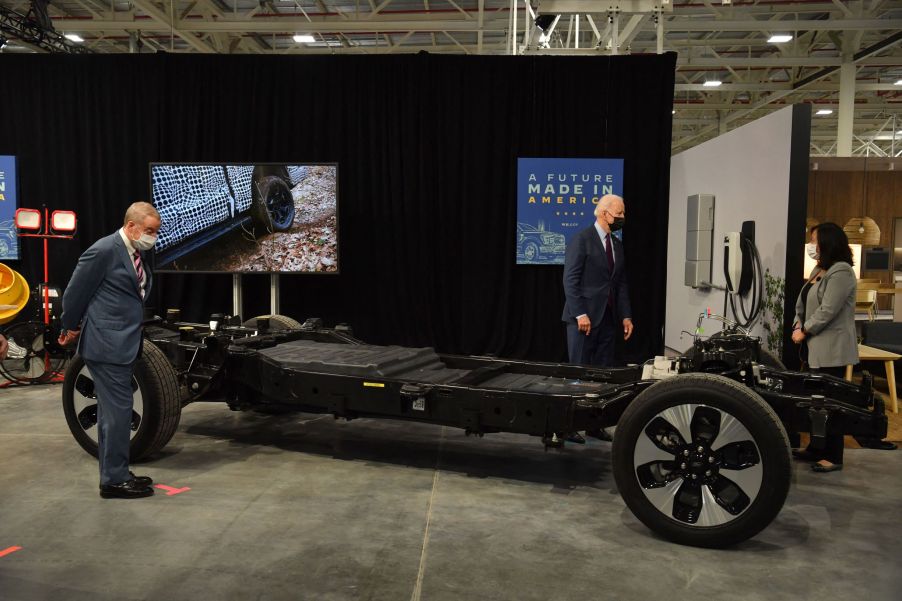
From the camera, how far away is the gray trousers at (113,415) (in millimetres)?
3746

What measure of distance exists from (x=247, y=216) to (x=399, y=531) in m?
5.02

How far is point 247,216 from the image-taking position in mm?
7629

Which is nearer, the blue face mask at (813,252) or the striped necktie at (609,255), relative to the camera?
the blue face mask at (813,252)

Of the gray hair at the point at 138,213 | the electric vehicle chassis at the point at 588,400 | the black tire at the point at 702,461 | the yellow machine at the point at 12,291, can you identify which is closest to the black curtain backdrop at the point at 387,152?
the yellow machine at the point at 12,291

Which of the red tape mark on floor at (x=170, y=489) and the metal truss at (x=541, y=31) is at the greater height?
the metal truss at (x=541, y=31)

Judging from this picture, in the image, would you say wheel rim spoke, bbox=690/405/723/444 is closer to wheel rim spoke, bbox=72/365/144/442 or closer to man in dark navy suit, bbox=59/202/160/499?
man in dark navy suit, bbox=59/202/160/499

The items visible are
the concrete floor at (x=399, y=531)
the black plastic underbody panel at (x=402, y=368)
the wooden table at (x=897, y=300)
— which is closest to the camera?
the concrete floor at (x=399, y=531)

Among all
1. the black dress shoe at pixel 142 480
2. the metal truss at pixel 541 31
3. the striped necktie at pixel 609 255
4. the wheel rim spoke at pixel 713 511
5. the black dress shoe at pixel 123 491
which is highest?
the metal truss at pixel 541 31

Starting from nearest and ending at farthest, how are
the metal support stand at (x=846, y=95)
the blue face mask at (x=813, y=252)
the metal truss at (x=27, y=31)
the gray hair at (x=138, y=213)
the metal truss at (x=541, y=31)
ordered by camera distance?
the gray hair at (x=138, y=213) → the blue face mask at (x=813, y=252) → the metal truss at (x=27, y=31) → the metal truss at (x=541, y=31) → the metal support stand at (x=846, y=95)

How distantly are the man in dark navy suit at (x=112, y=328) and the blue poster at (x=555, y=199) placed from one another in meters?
5.05

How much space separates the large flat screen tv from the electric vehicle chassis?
2344 mm

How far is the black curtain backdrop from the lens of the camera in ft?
27.2

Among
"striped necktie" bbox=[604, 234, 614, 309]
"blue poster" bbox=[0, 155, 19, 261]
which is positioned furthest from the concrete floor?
"blue poster" bbox=[0, 155, 19, 261]

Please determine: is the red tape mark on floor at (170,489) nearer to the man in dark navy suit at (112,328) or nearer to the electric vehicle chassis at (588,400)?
the man in dark navy suit at (112,328)
